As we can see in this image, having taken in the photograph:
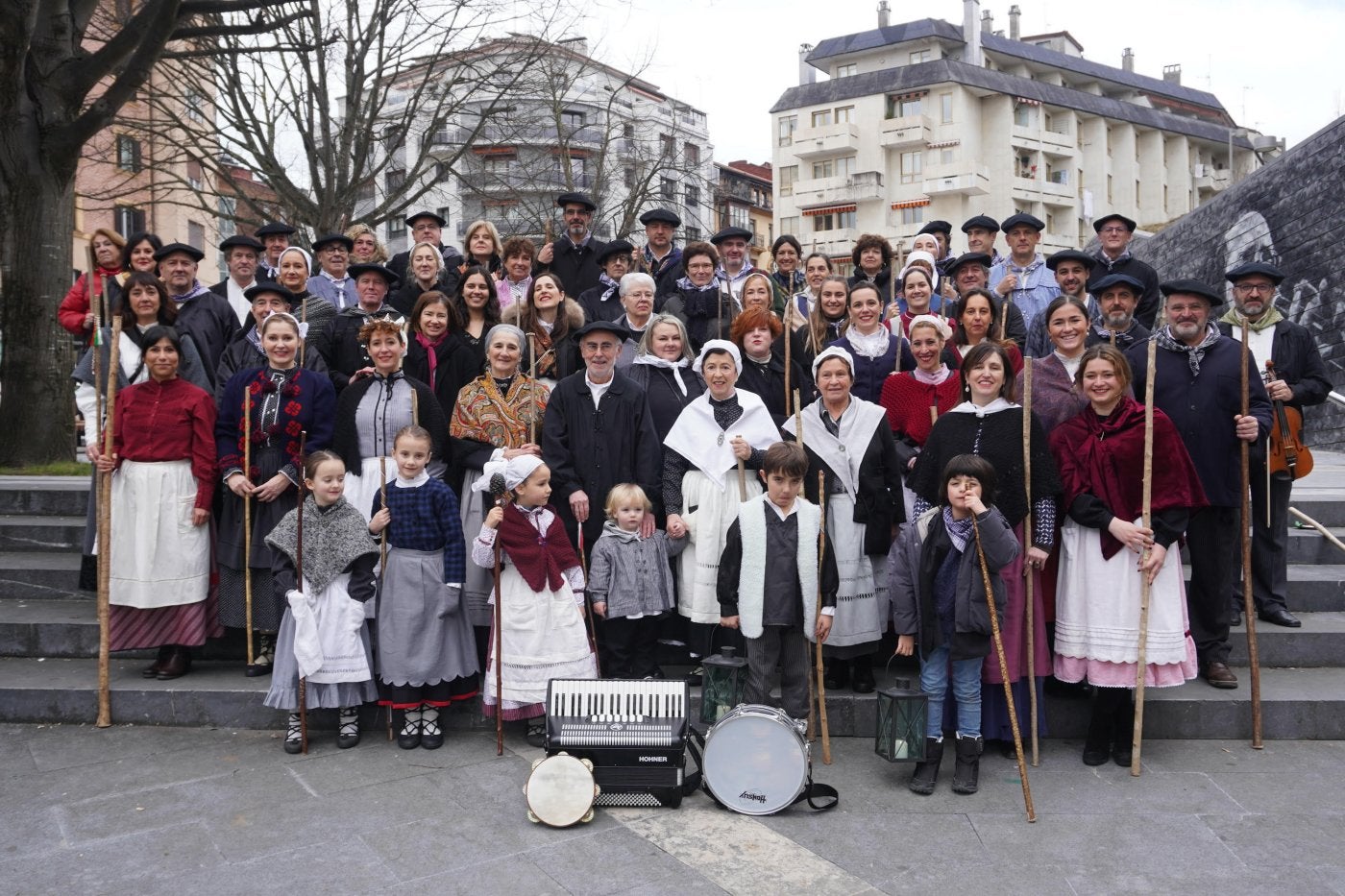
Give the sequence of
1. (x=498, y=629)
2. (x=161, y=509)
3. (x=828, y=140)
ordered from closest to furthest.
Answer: (x=498, y=629), (x=161, y=509), (x=828, y=140)

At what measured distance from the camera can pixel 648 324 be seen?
657cm

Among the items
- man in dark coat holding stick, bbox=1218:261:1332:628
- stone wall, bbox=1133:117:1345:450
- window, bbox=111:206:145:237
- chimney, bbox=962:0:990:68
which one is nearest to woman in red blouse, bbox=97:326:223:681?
man in dark coat holding stick, bbox=1218:261:1332:628

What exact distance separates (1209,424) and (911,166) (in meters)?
51.3

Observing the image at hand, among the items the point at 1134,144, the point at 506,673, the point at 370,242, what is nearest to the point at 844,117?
the point at 1134,144

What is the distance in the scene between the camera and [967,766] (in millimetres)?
4898

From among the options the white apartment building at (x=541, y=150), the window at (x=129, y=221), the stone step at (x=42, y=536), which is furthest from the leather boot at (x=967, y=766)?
the window at (x=129, y=221)

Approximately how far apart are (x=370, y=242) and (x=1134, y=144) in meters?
60.7

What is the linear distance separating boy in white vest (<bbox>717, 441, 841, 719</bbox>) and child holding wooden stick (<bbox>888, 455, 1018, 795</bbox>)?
1.33 ft

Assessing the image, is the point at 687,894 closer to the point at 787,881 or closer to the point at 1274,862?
the point at 787,881

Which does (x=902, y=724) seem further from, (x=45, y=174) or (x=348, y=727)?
(x=45, y=174)

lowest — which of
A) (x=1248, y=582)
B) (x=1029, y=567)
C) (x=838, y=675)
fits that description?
(x=838, y=675)

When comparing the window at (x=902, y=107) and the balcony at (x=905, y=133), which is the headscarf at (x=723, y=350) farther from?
the window at (x=902, y=107)

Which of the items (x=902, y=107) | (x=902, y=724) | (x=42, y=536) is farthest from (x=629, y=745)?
(x=902, y=107)

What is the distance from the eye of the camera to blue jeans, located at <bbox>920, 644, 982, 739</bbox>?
497cm
